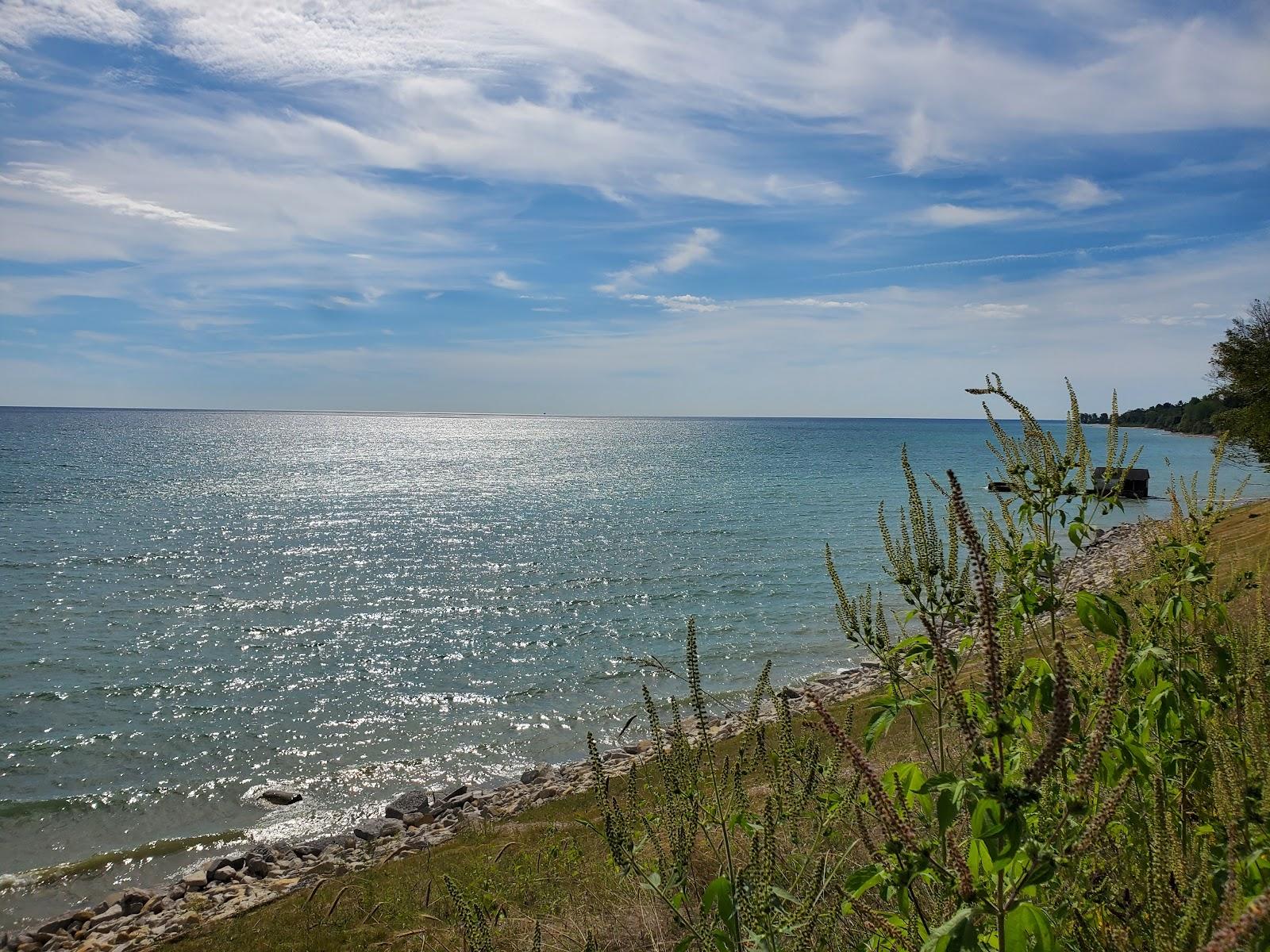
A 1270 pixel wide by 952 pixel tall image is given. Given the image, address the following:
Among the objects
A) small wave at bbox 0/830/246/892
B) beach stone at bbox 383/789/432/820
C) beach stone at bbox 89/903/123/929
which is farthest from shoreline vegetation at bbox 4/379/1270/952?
small wave at bbox 0/830/246/892

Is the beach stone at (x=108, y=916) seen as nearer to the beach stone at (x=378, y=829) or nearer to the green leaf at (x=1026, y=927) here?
the beach stone at (x=378, y=829)

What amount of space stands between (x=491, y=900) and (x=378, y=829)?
10100 millimetres

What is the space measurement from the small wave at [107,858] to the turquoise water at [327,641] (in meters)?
0.08

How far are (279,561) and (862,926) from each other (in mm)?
46395

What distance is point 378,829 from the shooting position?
17.6 metres

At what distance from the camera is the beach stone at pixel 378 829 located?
1739 cm

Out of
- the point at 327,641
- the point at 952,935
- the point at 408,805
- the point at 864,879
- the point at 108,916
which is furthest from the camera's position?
the point at 327,641

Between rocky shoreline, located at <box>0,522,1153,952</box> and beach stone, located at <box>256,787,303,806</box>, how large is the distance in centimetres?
4

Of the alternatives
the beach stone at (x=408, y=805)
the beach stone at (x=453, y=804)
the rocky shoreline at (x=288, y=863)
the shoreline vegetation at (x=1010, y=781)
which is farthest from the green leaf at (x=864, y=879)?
the beach stone at (x=408, y=805)

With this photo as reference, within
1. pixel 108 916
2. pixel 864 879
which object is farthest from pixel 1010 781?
pixel 108 916

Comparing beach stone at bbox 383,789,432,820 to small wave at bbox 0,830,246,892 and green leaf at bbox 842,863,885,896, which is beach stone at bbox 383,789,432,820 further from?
green leaf at bbox 842,863,885,896

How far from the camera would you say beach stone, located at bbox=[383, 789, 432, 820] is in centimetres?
1839

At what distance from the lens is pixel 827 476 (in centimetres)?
9888

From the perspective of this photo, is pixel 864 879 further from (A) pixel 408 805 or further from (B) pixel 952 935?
(A) pixel 408 805
